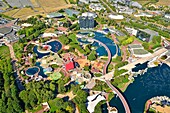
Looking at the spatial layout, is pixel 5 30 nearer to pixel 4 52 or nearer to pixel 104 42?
pixel 4 52

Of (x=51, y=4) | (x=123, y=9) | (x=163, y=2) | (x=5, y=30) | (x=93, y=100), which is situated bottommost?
(x=93, y=100)

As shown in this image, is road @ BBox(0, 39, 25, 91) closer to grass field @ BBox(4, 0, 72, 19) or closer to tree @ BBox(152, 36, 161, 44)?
Answer: grass field @ BBox(4, 0, 72, 19)

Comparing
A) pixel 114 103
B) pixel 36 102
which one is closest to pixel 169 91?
pixel 114 103

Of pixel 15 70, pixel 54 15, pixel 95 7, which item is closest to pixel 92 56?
pixel 15 70

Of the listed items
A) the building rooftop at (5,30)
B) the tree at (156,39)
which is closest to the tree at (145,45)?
the tree at (156,39)

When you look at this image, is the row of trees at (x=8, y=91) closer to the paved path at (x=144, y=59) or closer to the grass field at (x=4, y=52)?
the grass field at (x=4, y=52)

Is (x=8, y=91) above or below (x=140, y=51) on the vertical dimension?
above

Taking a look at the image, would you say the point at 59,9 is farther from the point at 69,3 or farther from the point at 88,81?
the point at 88,81

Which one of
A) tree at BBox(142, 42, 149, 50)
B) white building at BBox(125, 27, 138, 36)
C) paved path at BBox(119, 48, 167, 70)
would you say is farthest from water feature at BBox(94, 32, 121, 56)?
white building at BBox(125, 27, 138, 36)
